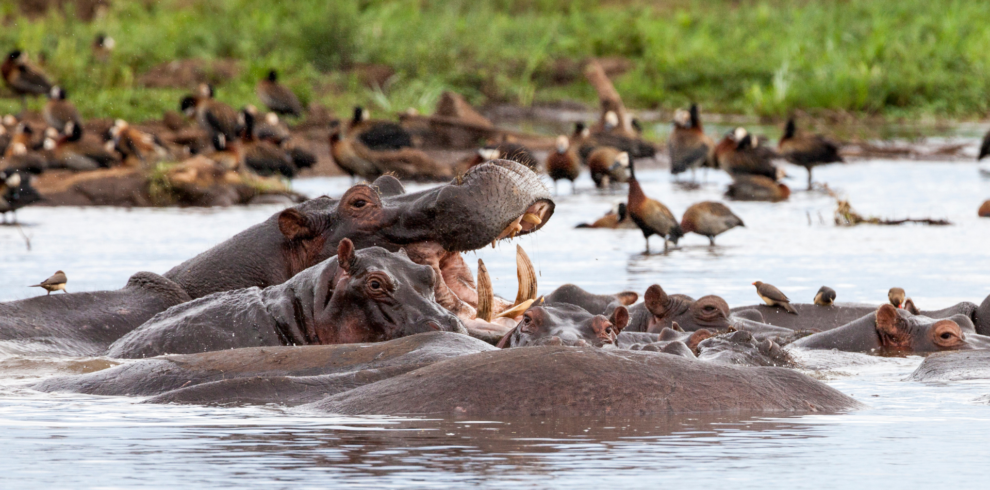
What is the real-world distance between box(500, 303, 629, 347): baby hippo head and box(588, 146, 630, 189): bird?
1229 cm

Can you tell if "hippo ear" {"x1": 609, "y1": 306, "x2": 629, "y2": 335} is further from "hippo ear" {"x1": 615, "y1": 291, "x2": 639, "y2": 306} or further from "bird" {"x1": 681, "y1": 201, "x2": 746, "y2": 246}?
"bird" {"x1": 681, "y1": 201, "x2": 746, "y2": 246}

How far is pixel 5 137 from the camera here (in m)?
19.1

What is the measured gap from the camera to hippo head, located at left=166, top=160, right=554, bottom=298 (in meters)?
5.30

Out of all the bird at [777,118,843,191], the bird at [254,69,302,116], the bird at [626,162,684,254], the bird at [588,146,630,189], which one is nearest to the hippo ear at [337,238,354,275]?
the bird at [626,162,684,254]

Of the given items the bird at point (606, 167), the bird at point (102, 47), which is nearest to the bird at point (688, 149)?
the bird at point (606, 167)

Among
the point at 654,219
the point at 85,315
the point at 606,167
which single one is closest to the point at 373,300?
the point at 85,315

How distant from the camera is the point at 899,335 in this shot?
21.5ft

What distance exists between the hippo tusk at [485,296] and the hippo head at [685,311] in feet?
5.19

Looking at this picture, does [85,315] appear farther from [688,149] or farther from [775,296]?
[688,149]

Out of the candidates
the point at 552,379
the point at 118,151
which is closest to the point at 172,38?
the point at 118,151

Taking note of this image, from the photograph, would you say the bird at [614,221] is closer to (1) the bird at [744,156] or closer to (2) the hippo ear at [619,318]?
(1) the bird at [744,156]

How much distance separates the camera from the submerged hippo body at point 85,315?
5.65 meters

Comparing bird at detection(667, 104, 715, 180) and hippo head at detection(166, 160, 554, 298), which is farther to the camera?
bird at detection(667, 104, 715, 180)

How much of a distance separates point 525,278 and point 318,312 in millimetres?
952
